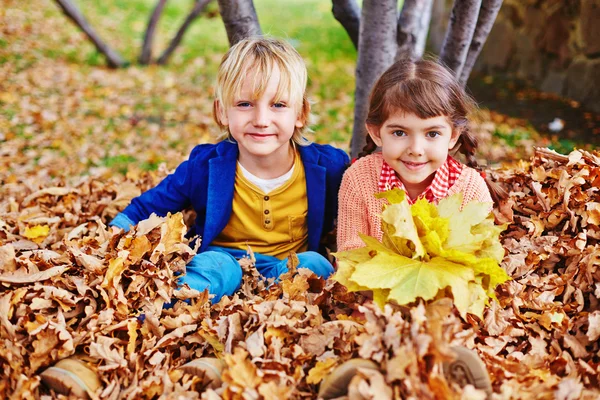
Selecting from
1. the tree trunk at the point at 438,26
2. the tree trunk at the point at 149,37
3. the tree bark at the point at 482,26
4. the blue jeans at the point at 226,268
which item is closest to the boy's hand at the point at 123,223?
the blue jeans at the point at 226,268

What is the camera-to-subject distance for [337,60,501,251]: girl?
7.18 ft

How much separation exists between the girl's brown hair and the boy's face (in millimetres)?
386

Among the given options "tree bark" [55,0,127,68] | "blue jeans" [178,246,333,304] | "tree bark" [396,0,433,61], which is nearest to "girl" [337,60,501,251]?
"blue jeans" [178,246,333,304]

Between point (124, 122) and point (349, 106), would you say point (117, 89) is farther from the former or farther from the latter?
point (349, 106)

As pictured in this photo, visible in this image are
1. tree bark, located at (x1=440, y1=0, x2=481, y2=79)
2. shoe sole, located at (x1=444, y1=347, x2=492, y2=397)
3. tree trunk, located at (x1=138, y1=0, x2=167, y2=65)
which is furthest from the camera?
tree trunk, located at (x1=138, y1=0, x2=167, y2=65)

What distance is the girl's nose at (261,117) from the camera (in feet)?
7.73

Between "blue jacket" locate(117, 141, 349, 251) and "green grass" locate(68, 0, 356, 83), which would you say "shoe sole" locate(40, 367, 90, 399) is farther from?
"green grass" locate(68, 0, 356, 83)

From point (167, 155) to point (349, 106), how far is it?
263 centimetres

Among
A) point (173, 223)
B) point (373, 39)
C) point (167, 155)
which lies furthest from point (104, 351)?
point (167, 155)

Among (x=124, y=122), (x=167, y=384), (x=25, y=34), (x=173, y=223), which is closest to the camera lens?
(x=167, y=384)

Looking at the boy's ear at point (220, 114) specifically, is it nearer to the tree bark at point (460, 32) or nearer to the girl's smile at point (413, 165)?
the girl's smile at point (413, 165)

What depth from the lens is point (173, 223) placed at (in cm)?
238

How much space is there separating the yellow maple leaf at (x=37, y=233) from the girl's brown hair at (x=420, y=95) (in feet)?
5.93

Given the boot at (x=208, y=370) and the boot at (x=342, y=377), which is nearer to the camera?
the boot at (x=342, y=377)
